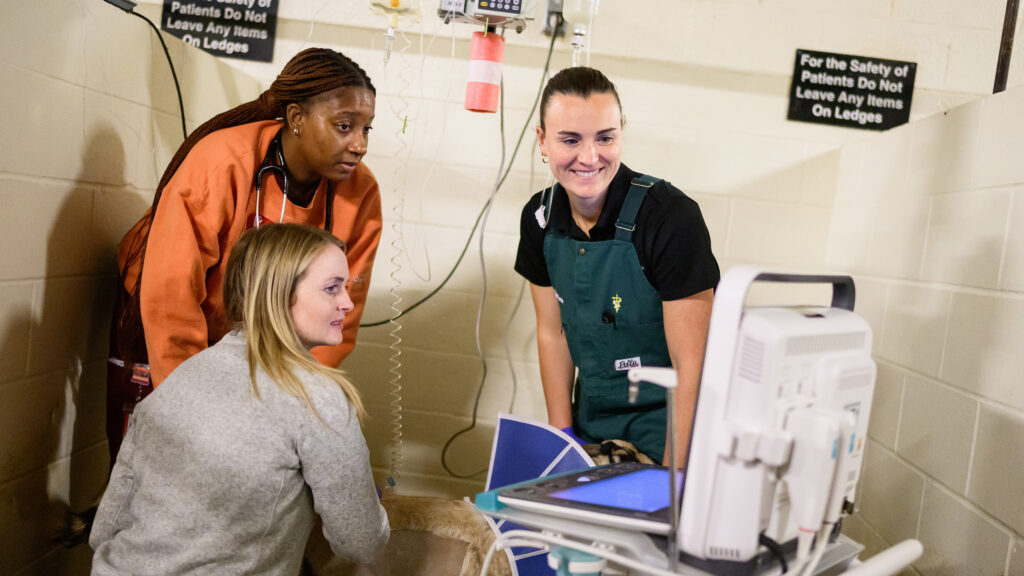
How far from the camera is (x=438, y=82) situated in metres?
2.38

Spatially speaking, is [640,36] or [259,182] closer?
[259,182]

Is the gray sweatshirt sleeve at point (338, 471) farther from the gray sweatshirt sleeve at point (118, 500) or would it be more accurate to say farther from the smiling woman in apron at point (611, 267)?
the smiling woman in apron at point (611, 267)

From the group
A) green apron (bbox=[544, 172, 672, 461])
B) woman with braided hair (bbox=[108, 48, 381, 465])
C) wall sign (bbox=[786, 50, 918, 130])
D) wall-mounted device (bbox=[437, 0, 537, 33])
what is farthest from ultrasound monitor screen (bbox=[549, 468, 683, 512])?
wall sign (bbox=[786, 50, 918, 130])

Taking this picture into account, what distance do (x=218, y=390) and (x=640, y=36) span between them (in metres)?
1.68

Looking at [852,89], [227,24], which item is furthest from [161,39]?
[852,89]

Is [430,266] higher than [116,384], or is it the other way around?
[430,266]

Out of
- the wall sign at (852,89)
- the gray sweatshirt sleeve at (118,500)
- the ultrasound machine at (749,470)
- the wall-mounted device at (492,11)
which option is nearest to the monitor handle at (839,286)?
the ultrasound machine at (749,470)

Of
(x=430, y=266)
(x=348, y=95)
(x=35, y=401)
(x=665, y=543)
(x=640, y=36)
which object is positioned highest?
(x=640, y=36)

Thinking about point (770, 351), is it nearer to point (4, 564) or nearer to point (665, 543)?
point (665, 543)

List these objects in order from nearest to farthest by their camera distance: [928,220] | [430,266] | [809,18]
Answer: [928,220] → [809,18] → [430,266]

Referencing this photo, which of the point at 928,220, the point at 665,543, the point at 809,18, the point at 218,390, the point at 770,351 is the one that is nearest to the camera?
the point at 770,351

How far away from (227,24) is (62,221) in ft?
3.27

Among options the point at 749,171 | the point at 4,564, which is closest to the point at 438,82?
the point at 749,171

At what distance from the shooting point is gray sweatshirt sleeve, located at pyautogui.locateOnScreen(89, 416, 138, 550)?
126 cm
